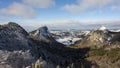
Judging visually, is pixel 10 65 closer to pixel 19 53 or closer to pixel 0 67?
pixel 0 67

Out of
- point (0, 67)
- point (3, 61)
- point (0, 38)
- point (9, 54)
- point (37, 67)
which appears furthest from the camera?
point (0, 38)

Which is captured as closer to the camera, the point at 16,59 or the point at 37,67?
the point at 37,67

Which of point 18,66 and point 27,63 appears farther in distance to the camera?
point 27,63

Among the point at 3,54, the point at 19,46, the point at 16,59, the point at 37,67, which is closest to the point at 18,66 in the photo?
the point at 16,59

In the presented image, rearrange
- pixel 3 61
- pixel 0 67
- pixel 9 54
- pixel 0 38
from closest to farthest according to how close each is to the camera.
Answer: pixel 0 67 → pixel 3 61 → pixel 9 54 → pixel 0 38

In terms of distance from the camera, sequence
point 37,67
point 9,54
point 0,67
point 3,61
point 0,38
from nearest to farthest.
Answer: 1. point 37,67
2. point 0,67
3. point 3,61
4. point 9,54
5. point 0,38

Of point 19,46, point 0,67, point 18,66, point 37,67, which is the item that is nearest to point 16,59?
point 18,66

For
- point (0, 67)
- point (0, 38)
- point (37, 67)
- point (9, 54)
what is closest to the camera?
point (37, 67)

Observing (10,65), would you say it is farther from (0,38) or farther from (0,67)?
(0,38)
